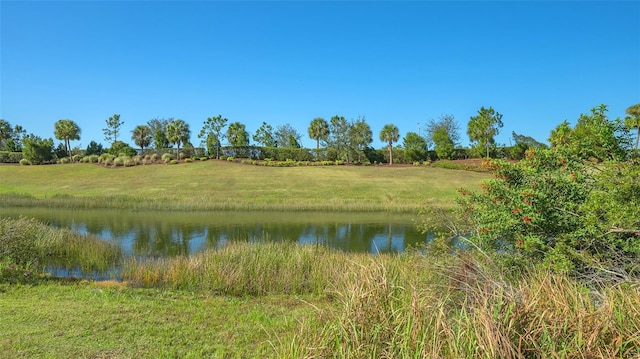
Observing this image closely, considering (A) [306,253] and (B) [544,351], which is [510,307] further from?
(A) [306,253]

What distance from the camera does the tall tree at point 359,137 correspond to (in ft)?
179

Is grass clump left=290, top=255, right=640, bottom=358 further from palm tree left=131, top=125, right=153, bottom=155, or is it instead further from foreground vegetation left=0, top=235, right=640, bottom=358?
palm tree left=131, top=125, right=153, bottom=155

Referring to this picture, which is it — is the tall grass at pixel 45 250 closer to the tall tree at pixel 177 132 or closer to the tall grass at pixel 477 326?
the tall grass at pixel 477 326

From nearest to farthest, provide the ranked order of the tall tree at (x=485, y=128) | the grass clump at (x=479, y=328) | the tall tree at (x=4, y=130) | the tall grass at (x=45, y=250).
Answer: the grass clump at (x=479, y=328) < the tall grass at (x=45, y=250) < the tall tree at (x=485, y=128) < the tall tree at (x=4, y=130)

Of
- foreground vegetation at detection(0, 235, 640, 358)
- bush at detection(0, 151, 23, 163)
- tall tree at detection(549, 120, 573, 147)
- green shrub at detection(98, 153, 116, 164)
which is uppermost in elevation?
bush at detection(0, 151, 23, 163)

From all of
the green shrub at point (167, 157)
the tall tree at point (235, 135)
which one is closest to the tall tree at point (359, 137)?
the tall tree at point (235, 135)

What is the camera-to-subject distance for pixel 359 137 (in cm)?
5441

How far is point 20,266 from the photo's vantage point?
30.0 feet

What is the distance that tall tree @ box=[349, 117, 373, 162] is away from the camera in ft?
179

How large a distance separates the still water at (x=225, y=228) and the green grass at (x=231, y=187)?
2.19 m

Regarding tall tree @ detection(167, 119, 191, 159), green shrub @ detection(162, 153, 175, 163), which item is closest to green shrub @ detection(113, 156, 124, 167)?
green shrub @ detection(162, 153, 175, 163)

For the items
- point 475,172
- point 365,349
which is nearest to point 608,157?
point 365,349

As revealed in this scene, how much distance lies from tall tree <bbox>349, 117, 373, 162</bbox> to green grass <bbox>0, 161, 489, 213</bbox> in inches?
263

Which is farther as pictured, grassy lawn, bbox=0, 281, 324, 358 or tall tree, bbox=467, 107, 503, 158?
tall tree, bbox=467, 107, 503, 158
